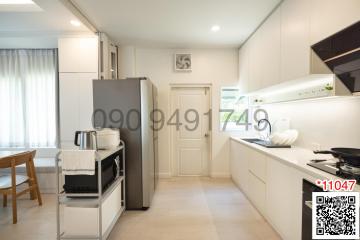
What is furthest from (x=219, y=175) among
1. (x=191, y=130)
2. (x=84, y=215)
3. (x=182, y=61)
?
(x=84, y=215)

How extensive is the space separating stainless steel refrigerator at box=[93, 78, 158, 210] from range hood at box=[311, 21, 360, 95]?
201cm

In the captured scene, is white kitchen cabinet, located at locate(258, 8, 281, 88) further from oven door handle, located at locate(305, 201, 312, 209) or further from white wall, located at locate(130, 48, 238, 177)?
oven door handle, located at locate(305, 201, 312, 209)

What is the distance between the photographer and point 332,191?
4.56 feet

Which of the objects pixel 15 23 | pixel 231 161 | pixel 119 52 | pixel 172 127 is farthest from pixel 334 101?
pixel 15 23

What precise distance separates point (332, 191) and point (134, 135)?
2.25 meters

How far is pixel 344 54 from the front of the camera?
1587mm

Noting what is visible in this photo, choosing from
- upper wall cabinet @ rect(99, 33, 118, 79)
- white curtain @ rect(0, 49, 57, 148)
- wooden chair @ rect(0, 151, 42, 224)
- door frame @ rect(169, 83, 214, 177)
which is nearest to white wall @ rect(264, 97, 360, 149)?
Result: door frame @ rect(169, 83, 214, 177)

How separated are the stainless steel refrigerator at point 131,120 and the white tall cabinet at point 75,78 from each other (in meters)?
0.56

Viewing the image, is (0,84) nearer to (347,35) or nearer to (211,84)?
(211,84)

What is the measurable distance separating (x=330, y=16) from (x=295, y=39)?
495 mm

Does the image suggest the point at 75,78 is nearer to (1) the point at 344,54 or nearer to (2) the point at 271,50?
(2) the point at 271,50

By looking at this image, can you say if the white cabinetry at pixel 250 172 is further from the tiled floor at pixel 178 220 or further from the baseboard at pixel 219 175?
the baseboard at pixel 219 175

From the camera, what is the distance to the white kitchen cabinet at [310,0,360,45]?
1432 mm

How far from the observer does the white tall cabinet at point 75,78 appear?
329cm
